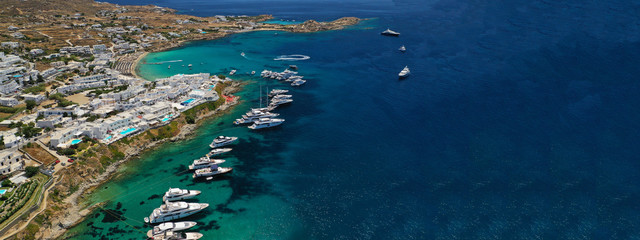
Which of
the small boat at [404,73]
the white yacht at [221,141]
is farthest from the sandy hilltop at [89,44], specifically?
the small boat at [404,73]

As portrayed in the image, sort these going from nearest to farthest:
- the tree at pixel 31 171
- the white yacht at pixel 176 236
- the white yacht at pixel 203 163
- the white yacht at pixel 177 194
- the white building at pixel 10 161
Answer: the white yacht at pixel 176 236
the white yacht at pixel 177 194
the white building at pixel 10 161
the tree at pixel 31 171
the white yacht at pixel 203 163

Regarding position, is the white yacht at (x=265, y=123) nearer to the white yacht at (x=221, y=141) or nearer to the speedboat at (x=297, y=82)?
the white yacht at (x=221, y=141)

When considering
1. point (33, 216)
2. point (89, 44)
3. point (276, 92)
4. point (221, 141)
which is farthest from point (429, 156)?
point (89, 44)

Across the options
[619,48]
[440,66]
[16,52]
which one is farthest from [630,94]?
[16,52]

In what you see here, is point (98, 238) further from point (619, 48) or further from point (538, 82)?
point (619, 48)

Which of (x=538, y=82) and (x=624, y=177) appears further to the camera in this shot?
(x=538, y=82)

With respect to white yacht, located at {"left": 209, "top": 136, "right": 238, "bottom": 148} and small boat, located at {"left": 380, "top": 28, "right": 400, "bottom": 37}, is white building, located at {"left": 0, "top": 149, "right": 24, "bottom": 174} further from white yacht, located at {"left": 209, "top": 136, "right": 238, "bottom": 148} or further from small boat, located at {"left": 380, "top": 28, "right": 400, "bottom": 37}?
small boat, located at {"left": 380, "top": 28, "right": 400, "bottom": 37}
